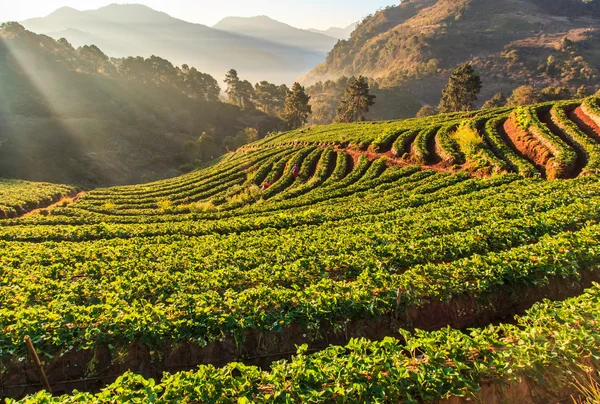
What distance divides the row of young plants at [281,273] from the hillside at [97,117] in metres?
62.0

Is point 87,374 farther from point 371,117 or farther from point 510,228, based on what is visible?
point 371,117

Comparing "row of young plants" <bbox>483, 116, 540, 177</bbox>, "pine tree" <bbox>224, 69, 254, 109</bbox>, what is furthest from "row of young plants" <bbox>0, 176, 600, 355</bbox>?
"pine tree" <bbox>224, 69, 254, 109</bbox>

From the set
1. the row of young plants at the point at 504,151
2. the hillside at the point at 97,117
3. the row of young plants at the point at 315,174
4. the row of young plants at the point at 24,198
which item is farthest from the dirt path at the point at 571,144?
the hillside at the point at 97,117

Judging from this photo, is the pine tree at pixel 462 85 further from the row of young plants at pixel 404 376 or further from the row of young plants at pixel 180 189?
the row of young plants at pixel 404 376

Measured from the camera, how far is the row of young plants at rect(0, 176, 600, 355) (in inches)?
324

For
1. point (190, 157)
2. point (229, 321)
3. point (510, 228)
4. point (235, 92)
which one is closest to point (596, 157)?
point (510, 228)

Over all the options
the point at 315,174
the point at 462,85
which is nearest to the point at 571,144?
the point at 315,174

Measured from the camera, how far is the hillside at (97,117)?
68.3 meters

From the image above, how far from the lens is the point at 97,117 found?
295 ft

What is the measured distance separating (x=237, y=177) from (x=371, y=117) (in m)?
126

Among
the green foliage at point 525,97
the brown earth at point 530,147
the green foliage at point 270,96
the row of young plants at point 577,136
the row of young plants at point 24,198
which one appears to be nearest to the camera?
the row of young plants at point 577,136

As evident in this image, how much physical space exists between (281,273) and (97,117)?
340 ft

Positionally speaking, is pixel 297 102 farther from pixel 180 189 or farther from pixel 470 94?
pixel 180 189

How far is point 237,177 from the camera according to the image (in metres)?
43.7
